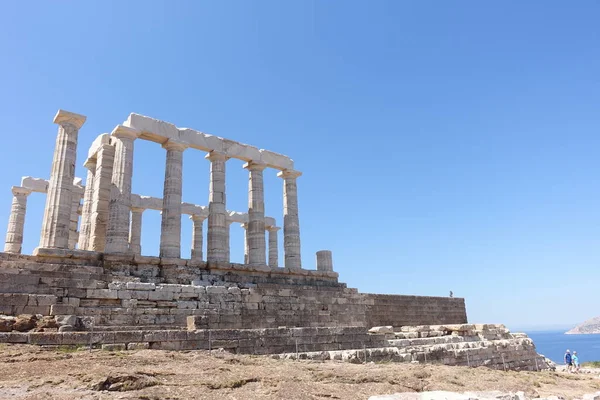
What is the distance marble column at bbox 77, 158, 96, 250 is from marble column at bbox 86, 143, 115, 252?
68 centimetres

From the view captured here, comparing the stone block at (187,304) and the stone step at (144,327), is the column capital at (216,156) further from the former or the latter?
the stone step at (144,327)

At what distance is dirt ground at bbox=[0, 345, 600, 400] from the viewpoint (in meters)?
7.61

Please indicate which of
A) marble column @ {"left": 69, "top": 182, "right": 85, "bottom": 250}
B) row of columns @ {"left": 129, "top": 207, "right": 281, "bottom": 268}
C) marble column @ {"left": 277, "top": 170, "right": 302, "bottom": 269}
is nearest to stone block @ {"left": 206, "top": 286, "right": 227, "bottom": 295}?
row of columns @ {"left": 129, "top": 207, "right": 281, "bottom": 268}

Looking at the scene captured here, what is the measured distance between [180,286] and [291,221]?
10.9 m

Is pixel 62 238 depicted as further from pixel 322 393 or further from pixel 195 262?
pixel 322 393

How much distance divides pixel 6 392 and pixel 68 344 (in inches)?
159

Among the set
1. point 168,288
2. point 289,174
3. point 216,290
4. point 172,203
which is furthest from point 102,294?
point 289,174

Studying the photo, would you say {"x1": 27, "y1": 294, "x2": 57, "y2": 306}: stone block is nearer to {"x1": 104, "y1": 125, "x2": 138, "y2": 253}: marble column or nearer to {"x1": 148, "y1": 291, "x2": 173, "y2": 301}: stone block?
{"x1": 148, "y1": 291, "x2": 173, "y2": 301}: stone block

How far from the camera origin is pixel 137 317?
52.5 ft

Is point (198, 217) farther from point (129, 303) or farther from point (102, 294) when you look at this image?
point (102, 294)

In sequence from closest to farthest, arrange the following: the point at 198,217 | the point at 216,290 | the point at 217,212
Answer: the point at 216,290
the point at 217,212
the point at 198,217

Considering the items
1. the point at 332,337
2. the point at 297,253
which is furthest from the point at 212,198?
the point at 332,337

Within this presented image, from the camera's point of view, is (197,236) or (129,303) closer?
(129,303)

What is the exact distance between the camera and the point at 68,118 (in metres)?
20.5
